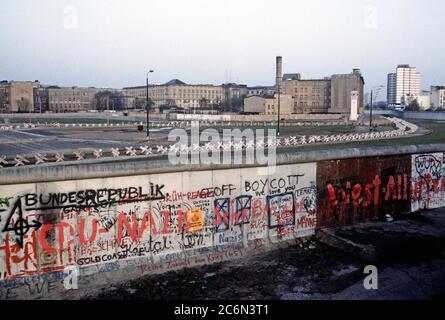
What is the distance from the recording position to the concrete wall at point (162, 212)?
340 inches

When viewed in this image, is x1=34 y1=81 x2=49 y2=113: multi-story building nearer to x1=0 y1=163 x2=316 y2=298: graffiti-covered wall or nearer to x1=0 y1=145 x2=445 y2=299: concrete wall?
x1=0 y1=145 x2=445 y2=299: concrete wall

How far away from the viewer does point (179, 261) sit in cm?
1020

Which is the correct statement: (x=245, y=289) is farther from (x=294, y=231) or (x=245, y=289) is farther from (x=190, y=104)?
(x=190, y=104)

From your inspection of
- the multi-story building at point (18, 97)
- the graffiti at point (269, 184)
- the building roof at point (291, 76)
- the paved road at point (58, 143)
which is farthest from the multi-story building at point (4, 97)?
the graffiti at point (269, 184)

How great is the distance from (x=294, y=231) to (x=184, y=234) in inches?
143

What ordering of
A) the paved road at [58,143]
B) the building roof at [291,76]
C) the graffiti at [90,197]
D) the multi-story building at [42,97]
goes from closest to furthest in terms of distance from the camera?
the graffiti at [90,197]
the paved road at [58,143]
the building roof at [291,76]
the multi-story building at [42,97]

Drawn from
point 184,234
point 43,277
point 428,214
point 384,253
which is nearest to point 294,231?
point 384,253

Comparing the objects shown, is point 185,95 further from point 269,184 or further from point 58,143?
point 269,184

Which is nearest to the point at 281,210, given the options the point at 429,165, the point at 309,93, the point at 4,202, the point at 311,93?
the point at 429,165

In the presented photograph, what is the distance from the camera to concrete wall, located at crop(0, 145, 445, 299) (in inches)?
340

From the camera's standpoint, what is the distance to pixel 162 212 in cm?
1018

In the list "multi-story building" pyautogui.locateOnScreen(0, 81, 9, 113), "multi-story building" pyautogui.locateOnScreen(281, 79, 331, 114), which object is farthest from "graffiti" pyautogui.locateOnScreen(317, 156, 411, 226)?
"multi-story building" pyautogui.locateOnScreen(0, 81, 9, 113)

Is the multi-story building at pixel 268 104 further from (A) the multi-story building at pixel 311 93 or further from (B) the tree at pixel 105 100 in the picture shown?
(B) the tree at pixel 105 100

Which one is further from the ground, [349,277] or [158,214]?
[158,214]
